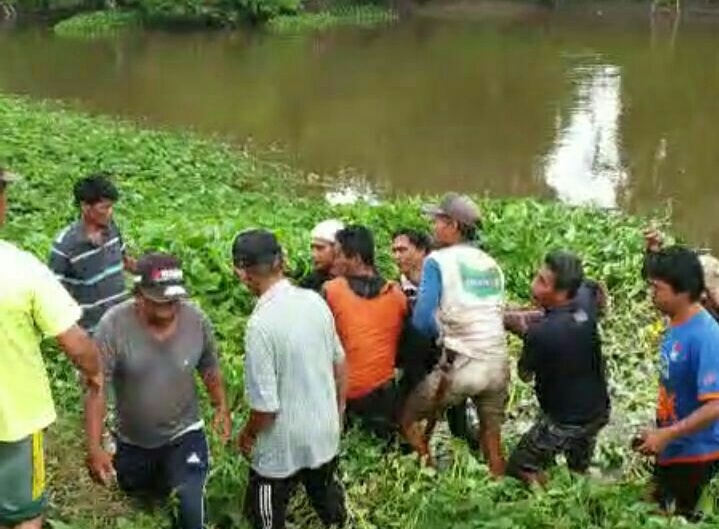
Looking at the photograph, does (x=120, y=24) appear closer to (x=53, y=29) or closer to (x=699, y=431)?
(x=53, y=29)

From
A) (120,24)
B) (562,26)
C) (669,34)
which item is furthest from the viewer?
(120,24)

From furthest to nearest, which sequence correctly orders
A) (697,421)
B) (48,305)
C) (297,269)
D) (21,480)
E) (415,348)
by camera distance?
(297,269) < (415,348) < (697,421) < (21,480) < (48,305)

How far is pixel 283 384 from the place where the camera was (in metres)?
4.69

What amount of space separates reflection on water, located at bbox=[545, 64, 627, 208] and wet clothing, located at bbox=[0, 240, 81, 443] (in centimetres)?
1372

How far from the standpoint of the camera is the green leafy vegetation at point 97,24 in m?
45.2

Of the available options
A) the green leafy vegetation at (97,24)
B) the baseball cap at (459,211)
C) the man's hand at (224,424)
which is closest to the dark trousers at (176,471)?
the man's hand at (224,424)

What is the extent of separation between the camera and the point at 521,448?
224 inches

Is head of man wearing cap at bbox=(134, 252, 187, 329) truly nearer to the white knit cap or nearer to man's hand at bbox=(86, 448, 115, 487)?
man's hand at bbox=(86, 448, 115, 487)

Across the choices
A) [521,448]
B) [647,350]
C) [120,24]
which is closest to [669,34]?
[120,24]

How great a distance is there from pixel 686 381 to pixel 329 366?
1554 millimetres

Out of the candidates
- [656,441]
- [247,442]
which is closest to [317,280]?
[247,442]

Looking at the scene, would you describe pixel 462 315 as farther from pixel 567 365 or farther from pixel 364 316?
pixel 567 365

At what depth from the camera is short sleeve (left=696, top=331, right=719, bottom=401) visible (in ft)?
15.0

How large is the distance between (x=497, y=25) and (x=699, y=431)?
4131 centimetres
